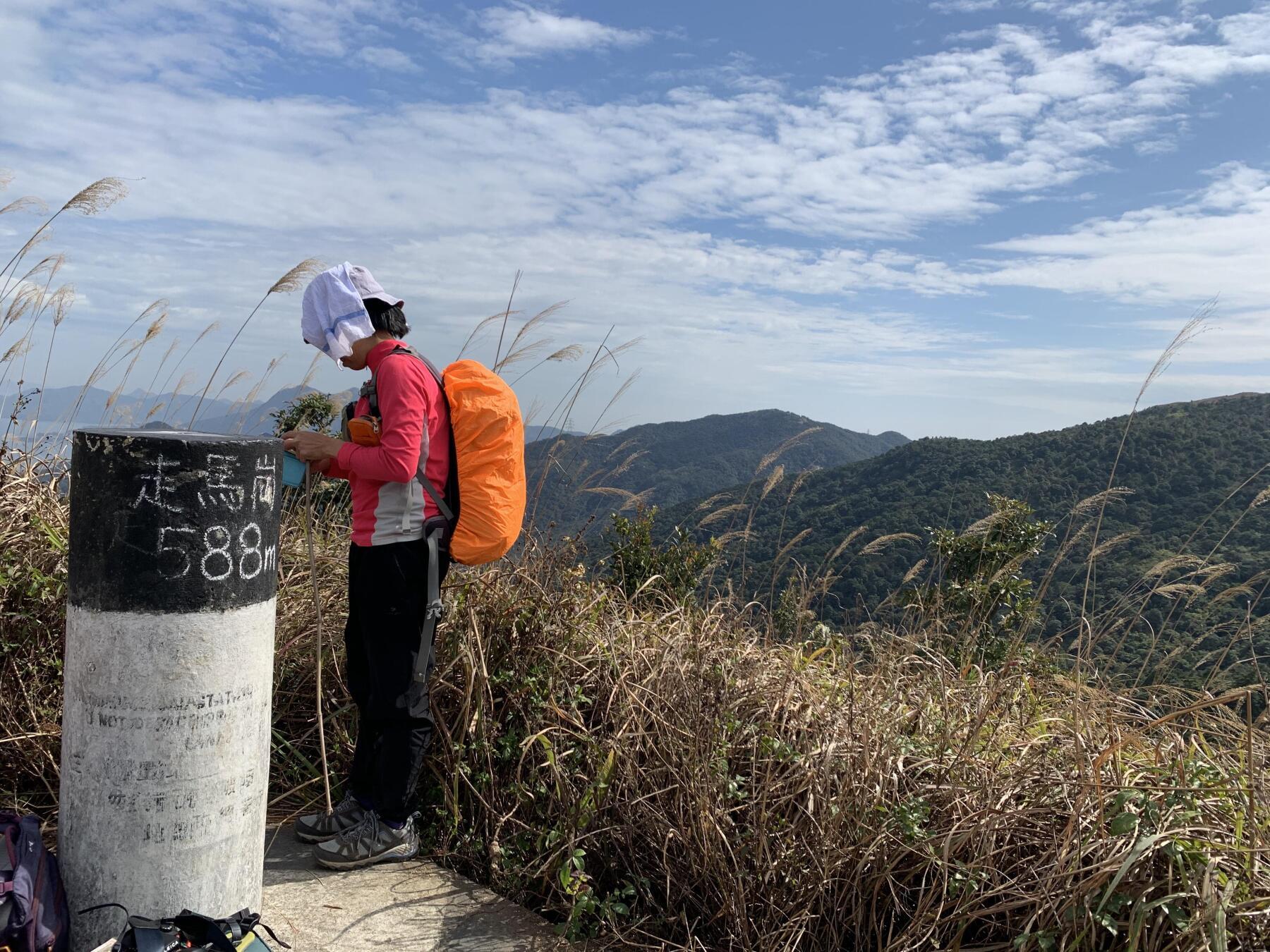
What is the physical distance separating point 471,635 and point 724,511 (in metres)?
1.50

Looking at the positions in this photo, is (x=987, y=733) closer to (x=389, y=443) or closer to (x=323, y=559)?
(x=389, y=443)

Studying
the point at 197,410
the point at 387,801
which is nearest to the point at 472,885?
the point at 387,801

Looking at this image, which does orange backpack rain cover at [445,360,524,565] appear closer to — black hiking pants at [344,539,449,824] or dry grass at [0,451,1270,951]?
black hiking pants at [344,539,449,824]

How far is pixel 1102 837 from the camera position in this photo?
219 cm

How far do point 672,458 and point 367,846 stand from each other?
68.1 m

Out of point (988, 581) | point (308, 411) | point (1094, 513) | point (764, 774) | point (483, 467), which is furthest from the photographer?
point (308, 411)

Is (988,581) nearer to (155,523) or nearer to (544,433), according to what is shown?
(544,433)

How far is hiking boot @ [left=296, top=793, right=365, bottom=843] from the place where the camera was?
2.85 m

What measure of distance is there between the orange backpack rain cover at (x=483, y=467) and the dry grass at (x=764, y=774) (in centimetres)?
63

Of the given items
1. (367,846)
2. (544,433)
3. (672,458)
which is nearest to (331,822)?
(367,846)

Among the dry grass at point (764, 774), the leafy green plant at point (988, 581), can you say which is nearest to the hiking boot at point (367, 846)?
the dry grass at point (764, 774)

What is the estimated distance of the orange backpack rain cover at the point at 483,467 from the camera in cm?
276

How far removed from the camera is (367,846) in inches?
110

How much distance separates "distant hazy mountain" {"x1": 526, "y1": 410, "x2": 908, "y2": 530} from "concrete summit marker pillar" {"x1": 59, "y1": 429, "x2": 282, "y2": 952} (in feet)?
6.39
